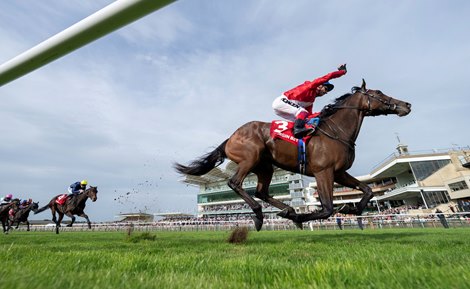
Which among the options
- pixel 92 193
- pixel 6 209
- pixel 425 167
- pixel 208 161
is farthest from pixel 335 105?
pixel 425 167

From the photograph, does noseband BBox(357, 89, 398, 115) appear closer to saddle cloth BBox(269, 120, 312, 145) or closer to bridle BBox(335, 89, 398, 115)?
bridle BBox(335, 89, 398, 115)

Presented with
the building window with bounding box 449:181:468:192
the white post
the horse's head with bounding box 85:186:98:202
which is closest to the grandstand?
the building window with bounding box 449:181:468:192

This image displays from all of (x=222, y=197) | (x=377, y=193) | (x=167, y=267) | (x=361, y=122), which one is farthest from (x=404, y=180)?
Answer: (x=167, y=267)

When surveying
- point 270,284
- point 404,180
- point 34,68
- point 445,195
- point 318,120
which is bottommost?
point 270,284

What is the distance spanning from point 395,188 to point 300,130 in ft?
184

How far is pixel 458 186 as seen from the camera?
37.8 metres

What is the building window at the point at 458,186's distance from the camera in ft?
120

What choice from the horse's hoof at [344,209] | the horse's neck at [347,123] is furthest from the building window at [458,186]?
the horse's hoof at [344,209]

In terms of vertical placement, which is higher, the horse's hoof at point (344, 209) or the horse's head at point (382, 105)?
the horse's head at point (382, 105)

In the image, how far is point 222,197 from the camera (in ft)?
227

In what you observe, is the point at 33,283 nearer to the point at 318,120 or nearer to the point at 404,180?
the point at 318,120

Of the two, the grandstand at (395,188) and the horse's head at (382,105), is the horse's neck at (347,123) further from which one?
the grandstand at (395,188)

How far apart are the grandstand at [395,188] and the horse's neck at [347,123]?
25.0m

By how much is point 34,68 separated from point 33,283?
1.26 metres
